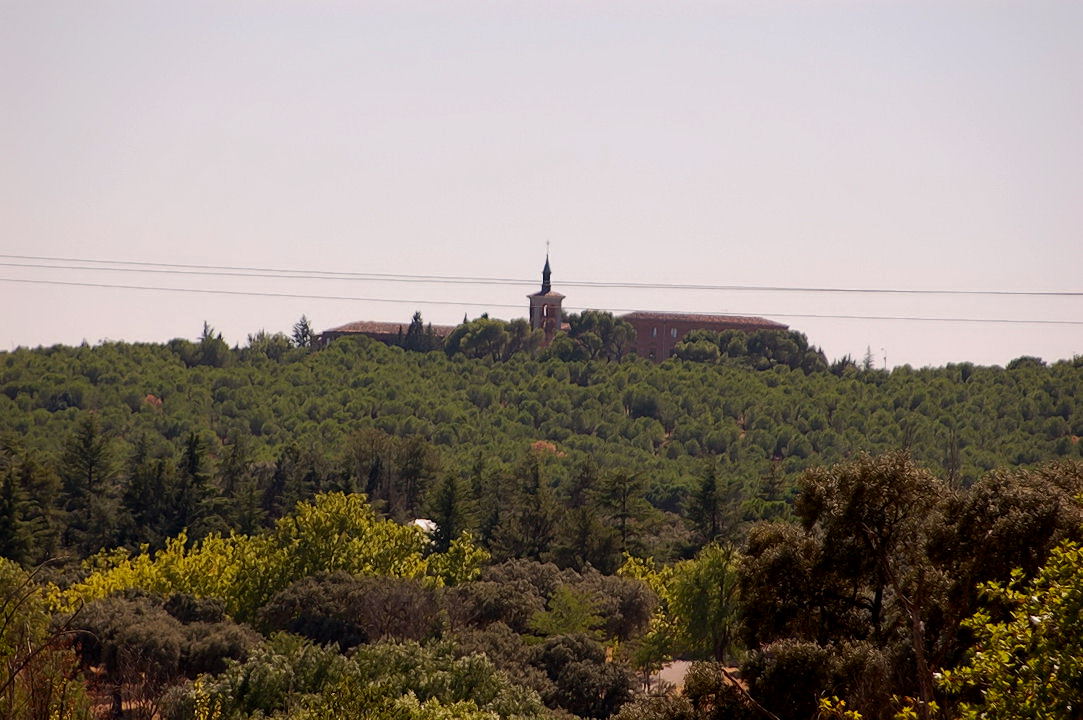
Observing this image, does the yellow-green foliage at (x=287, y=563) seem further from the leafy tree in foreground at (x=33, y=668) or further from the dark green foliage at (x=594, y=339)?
the dark green foliage at (x=594, y=339)

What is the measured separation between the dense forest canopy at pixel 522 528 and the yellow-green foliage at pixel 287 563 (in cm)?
14

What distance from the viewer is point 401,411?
117 m

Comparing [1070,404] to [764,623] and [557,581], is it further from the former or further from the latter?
[764,623]

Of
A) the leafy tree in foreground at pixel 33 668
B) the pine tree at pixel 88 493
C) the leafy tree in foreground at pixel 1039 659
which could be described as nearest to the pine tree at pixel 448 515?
the pine tree at pixel 88 493

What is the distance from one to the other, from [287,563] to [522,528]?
2023cm

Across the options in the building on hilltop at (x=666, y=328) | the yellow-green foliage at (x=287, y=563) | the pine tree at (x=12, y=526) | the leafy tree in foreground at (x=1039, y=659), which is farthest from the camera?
the building on hilltop at (x=666, y=328)

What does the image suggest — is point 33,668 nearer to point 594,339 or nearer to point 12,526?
point 12,526

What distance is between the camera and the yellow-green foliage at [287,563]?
160 ft

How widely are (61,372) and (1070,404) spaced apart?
85993mm

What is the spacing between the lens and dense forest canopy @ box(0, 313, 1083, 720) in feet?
71.1

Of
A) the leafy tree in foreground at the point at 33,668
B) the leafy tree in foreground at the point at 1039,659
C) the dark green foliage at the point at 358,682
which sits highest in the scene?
the leafy tree in foreground at the point at 1039,659

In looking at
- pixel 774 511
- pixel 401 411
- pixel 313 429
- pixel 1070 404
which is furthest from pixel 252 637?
pixel 1070 404

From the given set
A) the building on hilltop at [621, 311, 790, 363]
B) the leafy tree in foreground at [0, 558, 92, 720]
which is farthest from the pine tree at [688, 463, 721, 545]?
the building on hilltop at [621, 311, 790, 363]

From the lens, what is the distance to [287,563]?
49.7m
